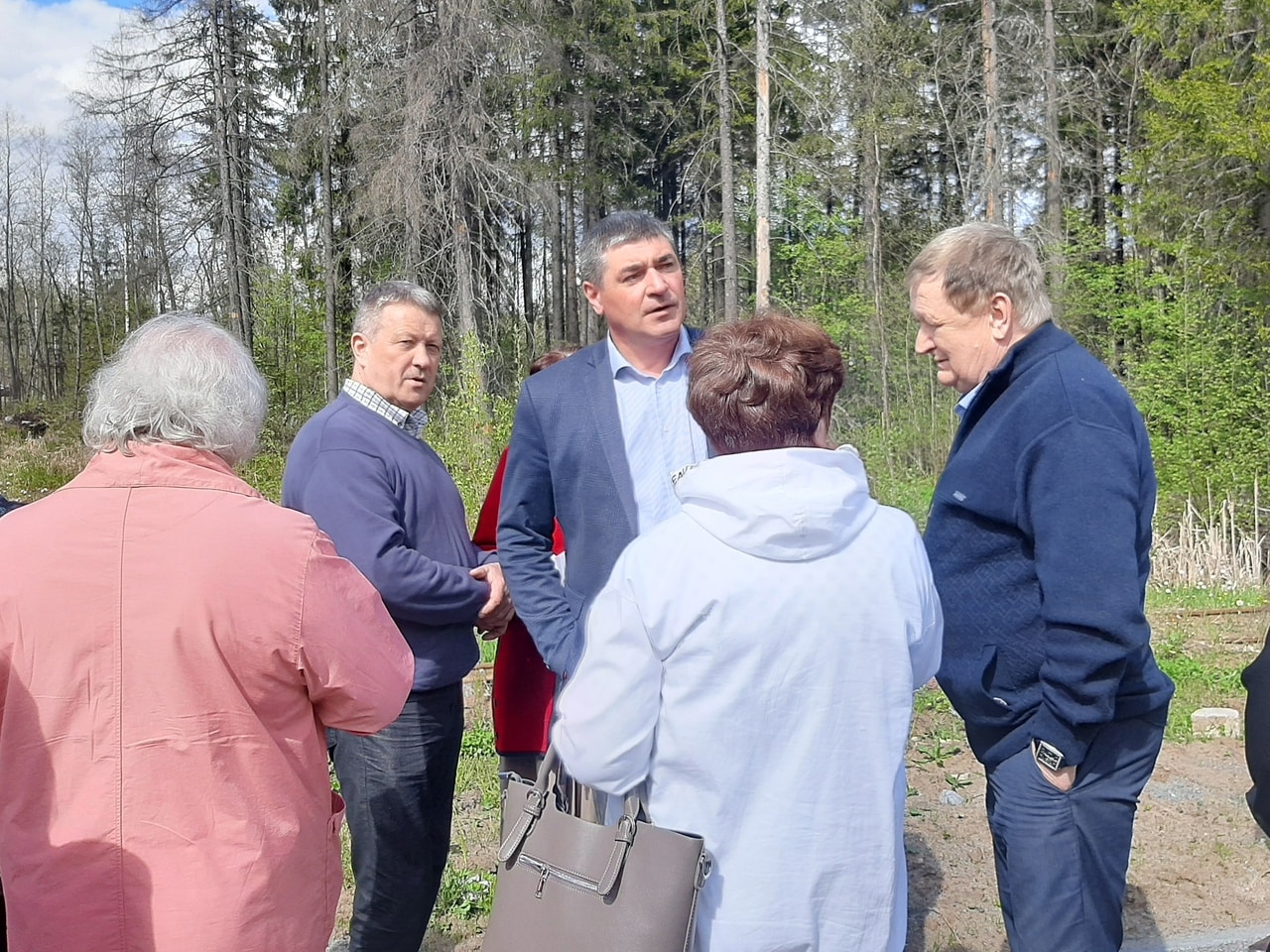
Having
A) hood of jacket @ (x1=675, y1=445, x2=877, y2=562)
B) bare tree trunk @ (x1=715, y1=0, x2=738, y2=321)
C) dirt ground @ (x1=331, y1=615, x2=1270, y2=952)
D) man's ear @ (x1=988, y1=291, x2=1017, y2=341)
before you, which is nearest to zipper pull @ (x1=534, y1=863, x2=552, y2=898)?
hood of jacket @ (x1=675, y1=445, x2=877, y2=562)

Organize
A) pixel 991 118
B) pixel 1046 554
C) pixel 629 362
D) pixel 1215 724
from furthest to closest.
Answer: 1. pixel 991 118
2. pixel 1215 724
3. pixel 629 362
4. pixel 1046 554

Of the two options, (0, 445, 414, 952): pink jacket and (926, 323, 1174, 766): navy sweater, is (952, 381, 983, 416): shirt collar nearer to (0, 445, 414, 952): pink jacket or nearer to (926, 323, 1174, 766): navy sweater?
(926, 323, 1174, 766): navy sweater

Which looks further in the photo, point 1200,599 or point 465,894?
point 1200,599

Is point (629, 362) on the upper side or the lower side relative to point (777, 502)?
upper

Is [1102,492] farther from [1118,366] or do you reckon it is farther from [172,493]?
[1118,366]

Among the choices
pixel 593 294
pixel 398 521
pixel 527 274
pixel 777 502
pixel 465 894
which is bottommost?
pixel 465 894

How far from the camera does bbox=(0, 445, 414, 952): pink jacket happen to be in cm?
192

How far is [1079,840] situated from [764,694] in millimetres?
1051

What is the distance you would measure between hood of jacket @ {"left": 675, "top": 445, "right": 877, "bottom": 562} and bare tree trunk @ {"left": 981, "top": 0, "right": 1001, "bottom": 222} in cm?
2051

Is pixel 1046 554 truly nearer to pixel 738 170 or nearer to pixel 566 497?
pixel 566 497

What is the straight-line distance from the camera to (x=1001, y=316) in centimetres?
253

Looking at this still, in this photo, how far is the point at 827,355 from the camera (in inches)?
79.7

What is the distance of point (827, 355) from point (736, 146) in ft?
94.7

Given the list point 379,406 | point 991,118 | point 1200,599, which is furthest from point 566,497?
point 991,118
